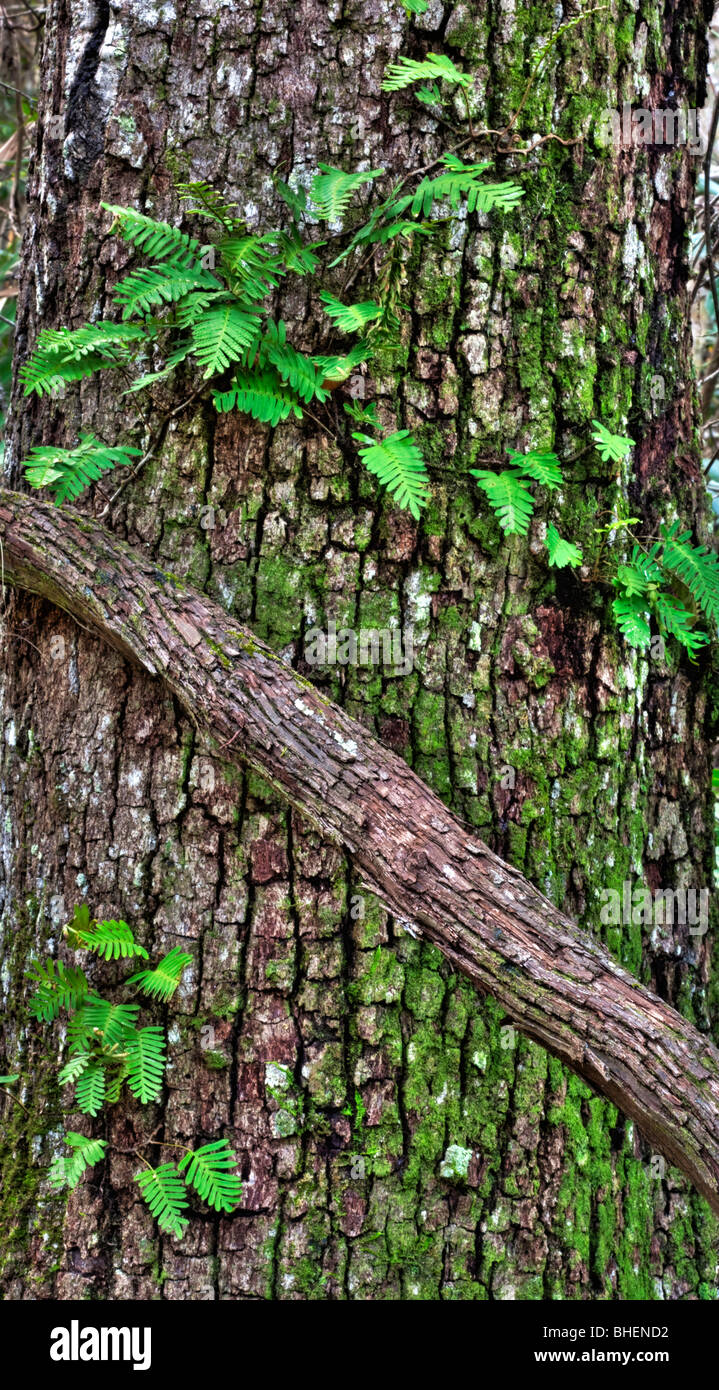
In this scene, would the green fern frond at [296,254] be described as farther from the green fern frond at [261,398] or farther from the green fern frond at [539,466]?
the green fern frond at [539,466]

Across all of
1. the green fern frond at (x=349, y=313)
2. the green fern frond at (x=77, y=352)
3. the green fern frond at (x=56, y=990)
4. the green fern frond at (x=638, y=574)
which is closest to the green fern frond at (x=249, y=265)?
the green fern frond at (x=349, y=313)

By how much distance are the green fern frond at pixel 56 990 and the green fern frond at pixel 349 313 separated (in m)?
1.34

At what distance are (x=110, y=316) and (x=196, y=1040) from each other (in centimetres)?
146

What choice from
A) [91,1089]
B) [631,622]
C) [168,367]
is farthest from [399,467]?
[91,1089]

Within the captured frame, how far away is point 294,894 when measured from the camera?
6.63 ft

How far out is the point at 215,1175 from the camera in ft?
6.36

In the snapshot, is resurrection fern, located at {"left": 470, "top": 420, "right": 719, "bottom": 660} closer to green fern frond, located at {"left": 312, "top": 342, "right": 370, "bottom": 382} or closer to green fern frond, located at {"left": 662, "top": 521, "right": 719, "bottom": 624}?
green fern frond, located at {"left": 662, "top": 521, "right": 719, "bottom": 624}

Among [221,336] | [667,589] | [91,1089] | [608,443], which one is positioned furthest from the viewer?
[667,589]

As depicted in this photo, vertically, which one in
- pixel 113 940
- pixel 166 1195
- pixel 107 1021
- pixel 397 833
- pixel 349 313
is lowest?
pixel 166 1195

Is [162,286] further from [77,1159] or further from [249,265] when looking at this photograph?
[77,1159]

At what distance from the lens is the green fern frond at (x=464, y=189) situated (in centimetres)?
188

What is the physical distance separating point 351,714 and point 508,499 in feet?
1.71

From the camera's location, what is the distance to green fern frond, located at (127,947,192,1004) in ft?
6.54

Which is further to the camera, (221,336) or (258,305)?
(258,305)
